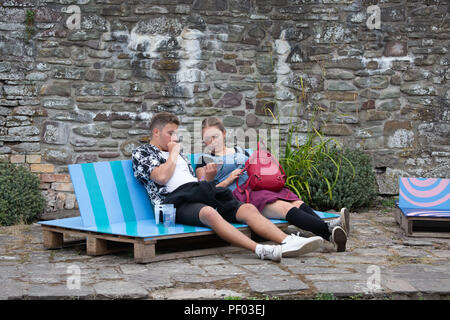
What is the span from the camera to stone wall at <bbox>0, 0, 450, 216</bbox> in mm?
6227

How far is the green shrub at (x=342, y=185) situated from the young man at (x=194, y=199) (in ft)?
6.43

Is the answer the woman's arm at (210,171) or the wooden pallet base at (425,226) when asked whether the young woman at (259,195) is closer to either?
the woman's arm at (210,171)

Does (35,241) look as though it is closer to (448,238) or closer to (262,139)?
(262,139)

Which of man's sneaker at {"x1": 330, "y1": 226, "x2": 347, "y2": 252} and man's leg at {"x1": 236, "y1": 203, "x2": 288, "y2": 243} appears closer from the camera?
man's leg at {"x1": 236, "y1": 203, "x2": 288, "y2": 243}

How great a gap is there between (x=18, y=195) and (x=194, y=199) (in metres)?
2.51

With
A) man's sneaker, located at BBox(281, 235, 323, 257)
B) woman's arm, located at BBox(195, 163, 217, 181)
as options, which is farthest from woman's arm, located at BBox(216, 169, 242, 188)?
man's sneaker, located at BBox(281, 235, 323, 257)

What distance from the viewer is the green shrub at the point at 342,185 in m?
5.98

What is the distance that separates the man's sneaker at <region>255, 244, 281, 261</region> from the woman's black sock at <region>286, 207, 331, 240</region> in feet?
1.81

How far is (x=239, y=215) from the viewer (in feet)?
13.4


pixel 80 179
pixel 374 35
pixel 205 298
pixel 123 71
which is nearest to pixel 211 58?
pixel 123 71

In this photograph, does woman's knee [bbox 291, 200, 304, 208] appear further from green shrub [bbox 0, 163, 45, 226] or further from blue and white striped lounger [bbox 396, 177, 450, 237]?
green shrub [bbox 0, 163, 45, 226]

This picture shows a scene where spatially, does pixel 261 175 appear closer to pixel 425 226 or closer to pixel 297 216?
pixel 297 216

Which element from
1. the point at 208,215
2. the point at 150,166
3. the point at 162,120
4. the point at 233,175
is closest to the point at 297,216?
the point at 233,175

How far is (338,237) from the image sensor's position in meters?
4.02
